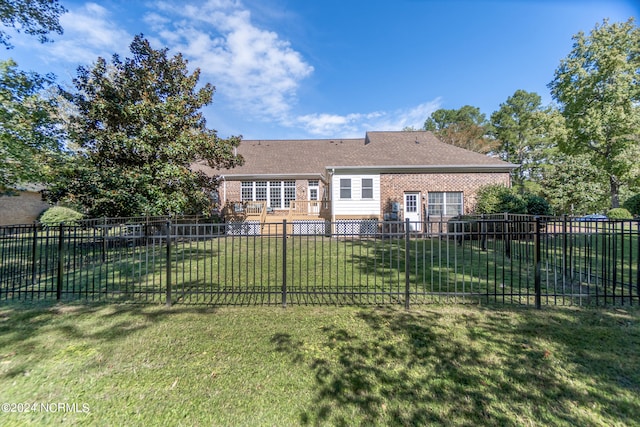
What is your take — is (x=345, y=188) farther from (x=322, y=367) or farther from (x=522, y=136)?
(x=522, y=136)

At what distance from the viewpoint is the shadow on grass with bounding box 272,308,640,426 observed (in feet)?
7.73

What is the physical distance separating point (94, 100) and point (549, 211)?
20.9 meters

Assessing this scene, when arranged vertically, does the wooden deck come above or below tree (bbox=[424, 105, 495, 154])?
below

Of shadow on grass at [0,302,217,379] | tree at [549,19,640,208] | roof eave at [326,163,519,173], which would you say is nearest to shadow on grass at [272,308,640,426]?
shadow on grass at [0,302,217,379]

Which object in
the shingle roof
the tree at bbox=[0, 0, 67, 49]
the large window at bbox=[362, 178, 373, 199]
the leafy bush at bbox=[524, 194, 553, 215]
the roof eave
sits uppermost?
the tree at bbox=[0, 0, 67, 49]

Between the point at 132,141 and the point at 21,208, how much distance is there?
18954mm

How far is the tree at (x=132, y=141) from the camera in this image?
35.5 feet

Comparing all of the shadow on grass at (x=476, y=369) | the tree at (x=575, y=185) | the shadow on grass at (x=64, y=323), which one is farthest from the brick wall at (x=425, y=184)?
the shadow on grass at (x=64, y=323)

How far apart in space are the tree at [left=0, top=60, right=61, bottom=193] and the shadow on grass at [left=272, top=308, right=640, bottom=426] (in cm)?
1064

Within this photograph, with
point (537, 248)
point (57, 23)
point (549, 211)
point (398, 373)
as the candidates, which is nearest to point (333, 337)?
point (398, 373)

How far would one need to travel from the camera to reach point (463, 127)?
33625 mm

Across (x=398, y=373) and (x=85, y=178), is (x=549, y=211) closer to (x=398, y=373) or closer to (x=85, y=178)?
(x=398, y=373)

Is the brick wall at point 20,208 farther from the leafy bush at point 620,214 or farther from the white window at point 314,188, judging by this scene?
the leafy bush at point 620,214

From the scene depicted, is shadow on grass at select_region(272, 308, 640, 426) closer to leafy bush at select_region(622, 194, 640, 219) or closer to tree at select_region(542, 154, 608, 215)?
leafy bush at select_region(622, 194, 640, 219)
